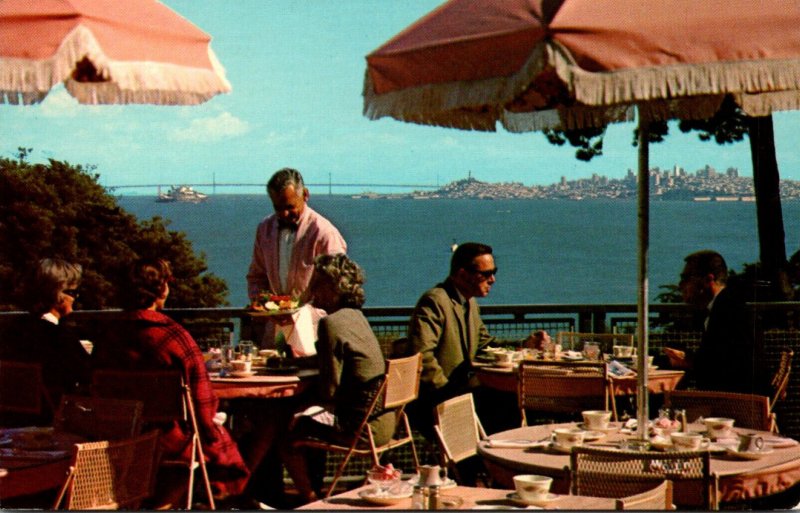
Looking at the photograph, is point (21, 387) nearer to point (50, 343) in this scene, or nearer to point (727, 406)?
point (50, 343)

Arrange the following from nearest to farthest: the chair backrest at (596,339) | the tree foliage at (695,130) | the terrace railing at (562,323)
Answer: the terrace railing at (562,323)
the chair backrest at (596,339)
the tree foliage at (695,130)

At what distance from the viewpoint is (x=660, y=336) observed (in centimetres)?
978

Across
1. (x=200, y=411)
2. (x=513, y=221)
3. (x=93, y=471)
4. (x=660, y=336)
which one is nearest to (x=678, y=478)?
(x=93, y=471)

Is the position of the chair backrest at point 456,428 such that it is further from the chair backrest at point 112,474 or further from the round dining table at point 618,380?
the round dining table at point 618,380

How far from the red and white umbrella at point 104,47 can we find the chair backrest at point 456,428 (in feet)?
5.38

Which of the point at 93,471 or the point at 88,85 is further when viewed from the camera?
the point at 88,85

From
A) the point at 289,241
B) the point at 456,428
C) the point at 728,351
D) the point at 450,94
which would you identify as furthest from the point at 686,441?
the point at 289,241

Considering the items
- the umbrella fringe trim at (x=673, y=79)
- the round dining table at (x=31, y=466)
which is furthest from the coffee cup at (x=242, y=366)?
the umbrella fringe trim at (x=673, y=79)

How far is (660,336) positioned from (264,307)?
4.10 metres

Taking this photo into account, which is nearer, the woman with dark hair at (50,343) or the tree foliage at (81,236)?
the woman with dark hair at (50,343)

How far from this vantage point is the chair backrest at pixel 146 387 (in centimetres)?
540

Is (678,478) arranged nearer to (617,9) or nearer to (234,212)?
(617,9)

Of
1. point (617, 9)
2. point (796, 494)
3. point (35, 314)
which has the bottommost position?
point (796, 494)

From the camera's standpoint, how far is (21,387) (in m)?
5.45
